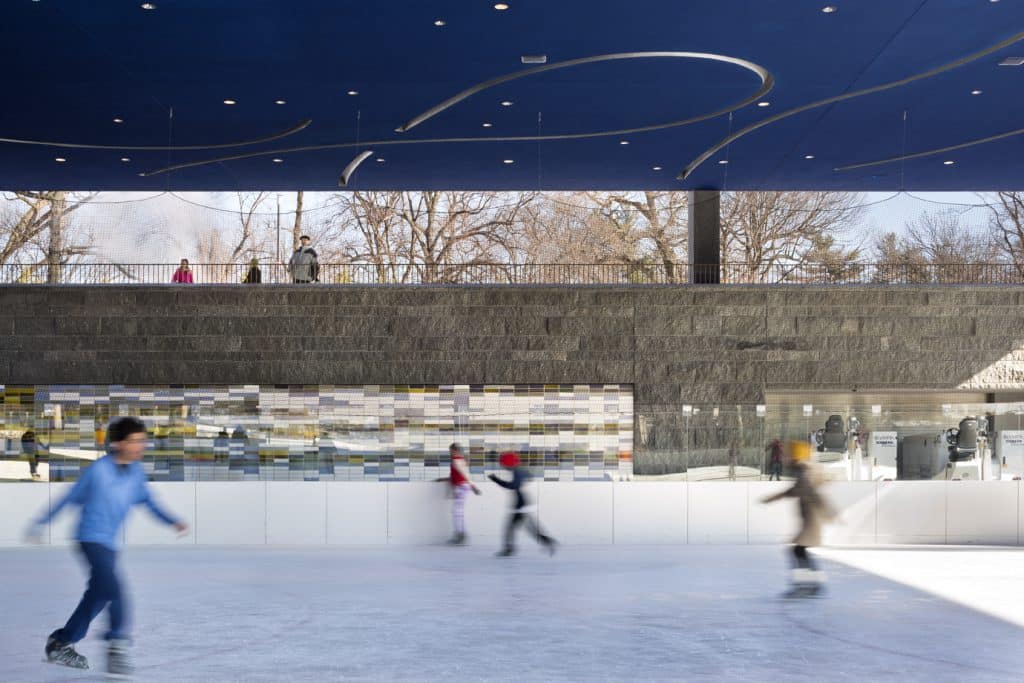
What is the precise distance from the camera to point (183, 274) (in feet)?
69.0

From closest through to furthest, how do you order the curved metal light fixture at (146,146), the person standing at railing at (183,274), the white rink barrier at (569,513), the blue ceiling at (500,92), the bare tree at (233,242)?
1. the blue ceiling at (500,92)
2. the white rink barrier at (569,513)
3. the curved metal light fixture at (146,146)
4. the bare tree at (233,242)
5. the person standing at railing at (183,274)

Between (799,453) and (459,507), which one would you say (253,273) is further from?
(799,453)

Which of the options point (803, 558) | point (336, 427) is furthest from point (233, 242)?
point (803, 558)

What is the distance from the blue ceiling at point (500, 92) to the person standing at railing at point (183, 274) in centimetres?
237

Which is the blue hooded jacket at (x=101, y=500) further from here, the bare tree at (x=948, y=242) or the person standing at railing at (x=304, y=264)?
the bare tree at (x=948, y=242)

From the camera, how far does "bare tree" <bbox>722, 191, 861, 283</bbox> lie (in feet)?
70.4

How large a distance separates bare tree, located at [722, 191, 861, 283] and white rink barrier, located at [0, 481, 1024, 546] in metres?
5.45

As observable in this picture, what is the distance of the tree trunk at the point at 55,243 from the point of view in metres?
21.0

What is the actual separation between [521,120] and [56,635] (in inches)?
525

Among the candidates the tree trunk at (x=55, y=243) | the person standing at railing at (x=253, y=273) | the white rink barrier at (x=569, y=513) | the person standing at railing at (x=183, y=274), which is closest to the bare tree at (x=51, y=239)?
the tree trunk at (x=55, y=243)

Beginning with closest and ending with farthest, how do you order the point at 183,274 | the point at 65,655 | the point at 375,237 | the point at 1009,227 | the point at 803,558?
1. the point at 65,655
2. the point at 803,558
3. the point at 183,274
4. the point at 375,237
5. the point at 1009,227

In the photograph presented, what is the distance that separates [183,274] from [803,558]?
44.7ft

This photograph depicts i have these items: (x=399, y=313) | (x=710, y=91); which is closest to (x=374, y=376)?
(x=399, y=313)

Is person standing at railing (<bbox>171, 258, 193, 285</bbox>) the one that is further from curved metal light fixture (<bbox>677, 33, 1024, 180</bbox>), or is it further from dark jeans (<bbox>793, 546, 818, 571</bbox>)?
dark jeans (<bbox>793, 546, 818, 571</bbox>)
